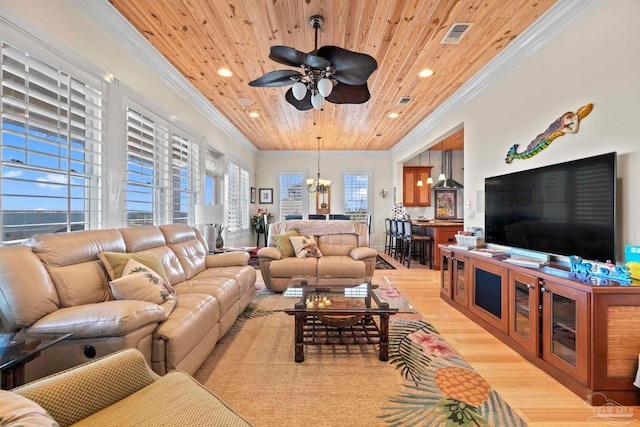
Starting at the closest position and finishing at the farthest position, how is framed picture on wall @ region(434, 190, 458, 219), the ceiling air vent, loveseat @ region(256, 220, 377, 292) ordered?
the ceiling air vent < loveseat @ region(256, 220, 377, 292) < framed picture on wall @ region(434, 190, 458, 219)

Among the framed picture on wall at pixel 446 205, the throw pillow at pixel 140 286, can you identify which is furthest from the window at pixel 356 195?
the throw pillow at pixel 140 286

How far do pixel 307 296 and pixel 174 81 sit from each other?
3146 millimetres

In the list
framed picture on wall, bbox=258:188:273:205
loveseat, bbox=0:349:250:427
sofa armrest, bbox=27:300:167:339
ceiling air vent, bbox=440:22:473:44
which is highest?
ceiling air vent, bbox=440:22:473:44

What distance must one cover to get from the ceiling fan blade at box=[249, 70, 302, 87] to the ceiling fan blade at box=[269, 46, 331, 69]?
18cm

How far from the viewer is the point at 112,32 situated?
8.13ft

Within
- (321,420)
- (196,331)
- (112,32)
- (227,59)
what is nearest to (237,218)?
(227,59)

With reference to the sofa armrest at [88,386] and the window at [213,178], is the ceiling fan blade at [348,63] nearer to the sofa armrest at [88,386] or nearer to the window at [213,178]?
the sofa armrest at [88,386]

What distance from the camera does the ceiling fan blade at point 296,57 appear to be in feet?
6.70

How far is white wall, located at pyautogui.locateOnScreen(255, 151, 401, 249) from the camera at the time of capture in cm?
812

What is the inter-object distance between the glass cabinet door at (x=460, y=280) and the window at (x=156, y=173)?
3632mm

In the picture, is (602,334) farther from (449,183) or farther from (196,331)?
(449,183)

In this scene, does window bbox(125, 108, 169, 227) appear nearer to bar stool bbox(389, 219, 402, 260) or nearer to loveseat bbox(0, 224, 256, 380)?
loveseat bbox(0, 224, 256, 380)

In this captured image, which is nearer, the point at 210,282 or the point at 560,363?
the point at 560,363

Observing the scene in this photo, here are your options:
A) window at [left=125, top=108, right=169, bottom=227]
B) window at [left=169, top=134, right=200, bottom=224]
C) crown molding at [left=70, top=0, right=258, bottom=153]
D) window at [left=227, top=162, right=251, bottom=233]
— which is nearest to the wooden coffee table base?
window at [left=125, top=108, right=169, bottom=227]
